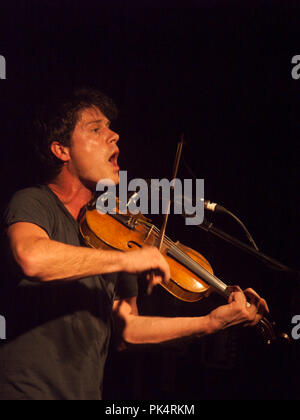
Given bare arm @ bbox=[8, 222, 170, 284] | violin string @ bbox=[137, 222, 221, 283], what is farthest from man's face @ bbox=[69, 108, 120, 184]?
bare arm @ bbox=[8, 222, 170, 284]

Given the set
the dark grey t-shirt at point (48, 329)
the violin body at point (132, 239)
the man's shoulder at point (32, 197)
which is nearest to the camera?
the dark grey t-shirt at point (48, 329)

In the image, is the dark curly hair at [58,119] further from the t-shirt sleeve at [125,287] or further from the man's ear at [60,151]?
the t-shirt sleeve at [125,287]

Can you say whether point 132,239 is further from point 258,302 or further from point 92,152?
point 258,302

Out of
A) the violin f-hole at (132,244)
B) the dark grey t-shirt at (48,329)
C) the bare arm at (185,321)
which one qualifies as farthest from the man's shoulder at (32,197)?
the bare arm at (185,321)

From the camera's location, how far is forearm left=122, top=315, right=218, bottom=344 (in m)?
1.94

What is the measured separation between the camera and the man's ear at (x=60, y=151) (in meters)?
2.13

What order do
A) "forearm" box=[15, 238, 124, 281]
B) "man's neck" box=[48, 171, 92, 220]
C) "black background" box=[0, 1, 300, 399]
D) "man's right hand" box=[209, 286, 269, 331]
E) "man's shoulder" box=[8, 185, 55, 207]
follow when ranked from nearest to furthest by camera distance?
"forearm" box=[15, 238, 124, 281], "man's shoulder" box=[8, 185, 55, 207], "man's right hand" box=[209, 286, 269, 331], "man's neck" box=[48, 171, 92, 220], "black background" box=[0, 1, 300, 399]

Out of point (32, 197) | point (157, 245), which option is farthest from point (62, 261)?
point (157, 245)

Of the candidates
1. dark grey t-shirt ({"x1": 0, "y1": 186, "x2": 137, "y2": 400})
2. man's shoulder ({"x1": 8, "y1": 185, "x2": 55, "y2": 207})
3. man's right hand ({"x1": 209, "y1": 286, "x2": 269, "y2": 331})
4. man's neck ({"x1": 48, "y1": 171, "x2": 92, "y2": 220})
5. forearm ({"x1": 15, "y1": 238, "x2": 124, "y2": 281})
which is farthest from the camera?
man's neck ({"x1": 48, "y1": 171, "x2": 92, "y2": 220})

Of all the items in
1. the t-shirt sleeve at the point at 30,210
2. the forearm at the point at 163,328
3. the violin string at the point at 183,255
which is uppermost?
the t-shirt sleeve at the point at 30,210

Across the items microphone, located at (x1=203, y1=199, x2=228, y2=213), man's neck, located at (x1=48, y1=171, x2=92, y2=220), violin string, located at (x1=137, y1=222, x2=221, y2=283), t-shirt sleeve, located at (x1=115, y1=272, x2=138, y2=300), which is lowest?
t-shirt sleeve, located at (x1=115, y1=272, x2=138, y2=300)

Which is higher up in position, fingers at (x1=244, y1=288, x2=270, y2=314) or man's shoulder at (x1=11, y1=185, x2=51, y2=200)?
man's shoulder at (x1=11, y1=185, x2=51, y2=200)

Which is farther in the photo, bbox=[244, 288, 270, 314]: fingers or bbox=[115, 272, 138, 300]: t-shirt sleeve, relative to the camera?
bbox=[115, 272, 138, 300]: t-shirt sleeve

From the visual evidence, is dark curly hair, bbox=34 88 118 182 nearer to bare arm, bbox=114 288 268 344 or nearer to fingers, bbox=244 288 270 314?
bare arm, bbox=114 288 268 344
